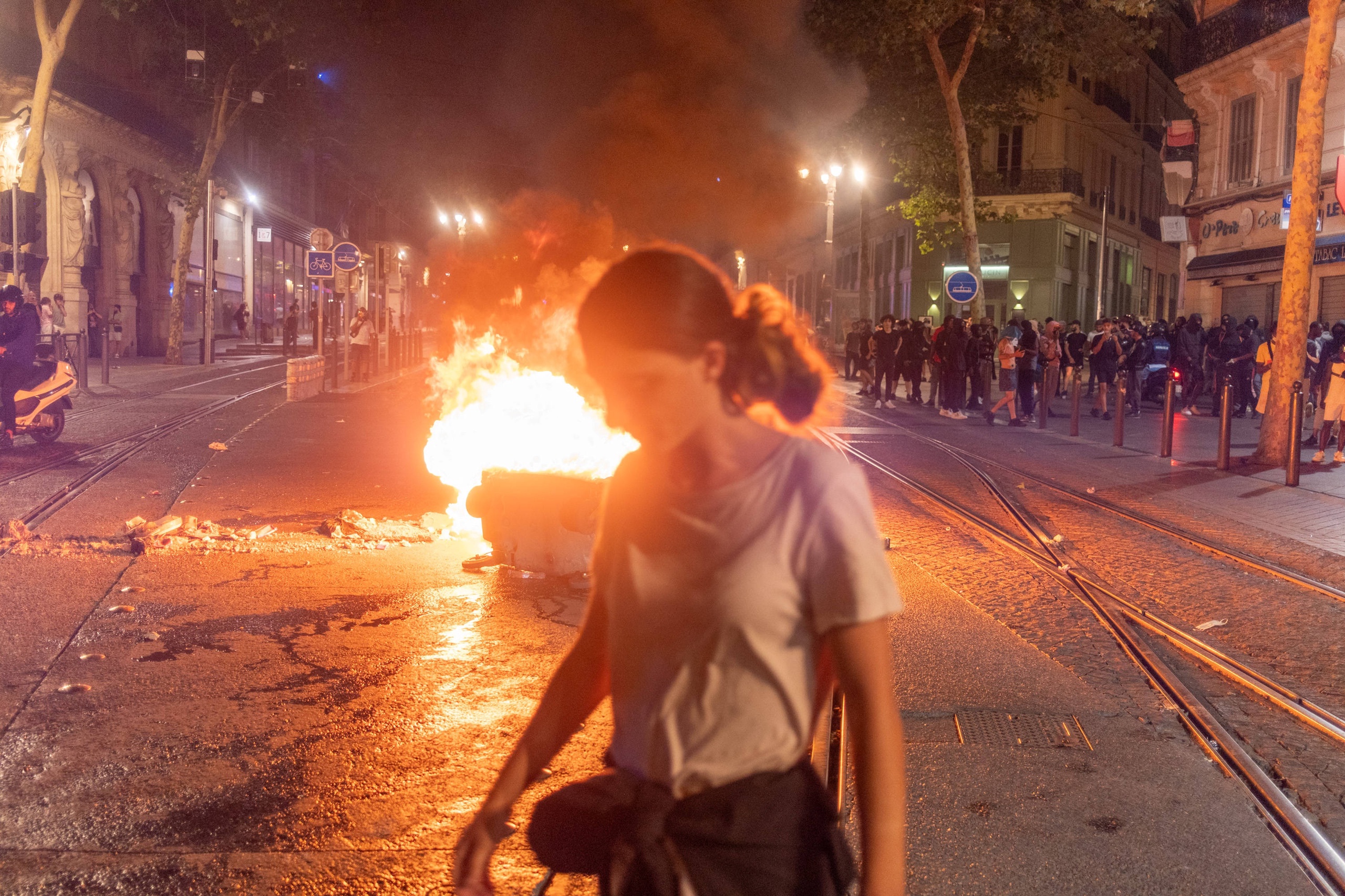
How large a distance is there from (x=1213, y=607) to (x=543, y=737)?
6260mm

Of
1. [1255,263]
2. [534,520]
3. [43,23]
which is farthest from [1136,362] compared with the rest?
[43,23]

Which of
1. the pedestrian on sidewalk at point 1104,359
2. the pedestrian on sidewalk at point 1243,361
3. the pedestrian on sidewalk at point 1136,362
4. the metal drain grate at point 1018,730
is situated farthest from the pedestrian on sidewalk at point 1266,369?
the metal drain grate at point 1018,730

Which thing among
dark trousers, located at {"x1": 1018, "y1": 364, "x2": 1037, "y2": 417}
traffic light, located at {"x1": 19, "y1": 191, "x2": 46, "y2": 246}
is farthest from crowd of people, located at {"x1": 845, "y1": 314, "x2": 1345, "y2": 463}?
traffic light, located at {"x1": 19, "y1": 191, "x2": 46, "y2": 246}

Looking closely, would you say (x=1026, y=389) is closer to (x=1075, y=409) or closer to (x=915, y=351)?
(x=1075, y=409)

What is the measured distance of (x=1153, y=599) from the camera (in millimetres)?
7387

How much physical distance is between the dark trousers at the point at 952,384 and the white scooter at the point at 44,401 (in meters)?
14.0

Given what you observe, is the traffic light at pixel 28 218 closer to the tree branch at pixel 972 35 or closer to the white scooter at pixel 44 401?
the white scooter at pixel 44 401

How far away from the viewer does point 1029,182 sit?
45.8m

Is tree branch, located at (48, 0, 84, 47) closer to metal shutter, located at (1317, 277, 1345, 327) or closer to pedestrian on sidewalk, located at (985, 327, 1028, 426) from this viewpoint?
pedestrian on sidewalk, located at (985, 327, 1028, 426)

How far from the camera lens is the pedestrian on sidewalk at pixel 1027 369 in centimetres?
2019

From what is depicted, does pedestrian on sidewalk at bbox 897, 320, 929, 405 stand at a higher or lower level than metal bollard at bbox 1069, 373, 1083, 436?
higher

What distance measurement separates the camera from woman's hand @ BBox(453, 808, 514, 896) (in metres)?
1.87

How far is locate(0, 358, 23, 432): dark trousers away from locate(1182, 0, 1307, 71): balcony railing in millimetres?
26892

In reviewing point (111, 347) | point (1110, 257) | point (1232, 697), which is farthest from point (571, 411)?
point (1110, 257)
